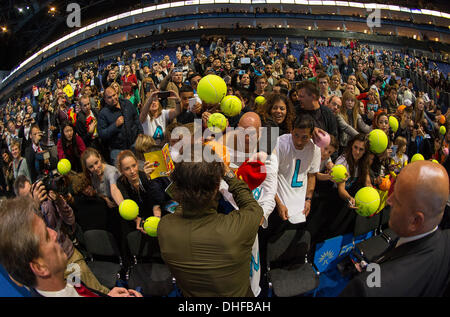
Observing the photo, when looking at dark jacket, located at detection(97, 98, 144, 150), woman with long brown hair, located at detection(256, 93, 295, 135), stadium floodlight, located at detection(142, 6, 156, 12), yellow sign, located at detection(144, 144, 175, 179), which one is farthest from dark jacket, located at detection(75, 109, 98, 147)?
stadium floodlight, located at detection(142, 6, 156, 12)

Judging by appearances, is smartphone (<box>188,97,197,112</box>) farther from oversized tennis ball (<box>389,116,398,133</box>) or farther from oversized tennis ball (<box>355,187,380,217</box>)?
oversized tennis ball (<box>389,116,398,133</box>)

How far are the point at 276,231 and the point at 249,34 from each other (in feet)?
43.3

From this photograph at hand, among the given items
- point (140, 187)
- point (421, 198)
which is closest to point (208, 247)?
point (421, 198)

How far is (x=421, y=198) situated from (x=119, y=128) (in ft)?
9.42

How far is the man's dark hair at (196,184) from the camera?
1048mm

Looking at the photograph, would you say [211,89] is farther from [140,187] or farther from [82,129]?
[82,129]

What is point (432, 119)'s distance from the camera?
15.3 ft

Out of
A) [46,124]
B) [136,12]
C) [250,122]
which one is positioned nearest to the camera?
[250,122]

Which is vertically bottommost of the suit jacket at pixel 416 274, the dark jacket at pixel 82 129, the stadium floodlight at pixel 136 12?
the suit jacket at pixel 416 274

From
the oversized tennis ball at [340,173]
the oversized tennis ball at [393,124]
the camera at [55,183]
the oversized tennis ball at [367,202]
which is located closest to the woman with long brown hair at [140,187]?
the camera at [55,183]

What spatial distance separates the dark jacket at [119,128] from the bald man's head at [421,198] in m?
2.67

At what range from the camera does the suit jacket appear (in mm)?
787

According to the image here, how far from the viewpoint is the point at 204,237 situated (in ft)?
3.30

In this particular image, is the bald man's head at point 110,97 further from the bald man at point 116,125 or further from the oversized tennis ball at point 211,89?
the oversized tennis ball at point 211,89
